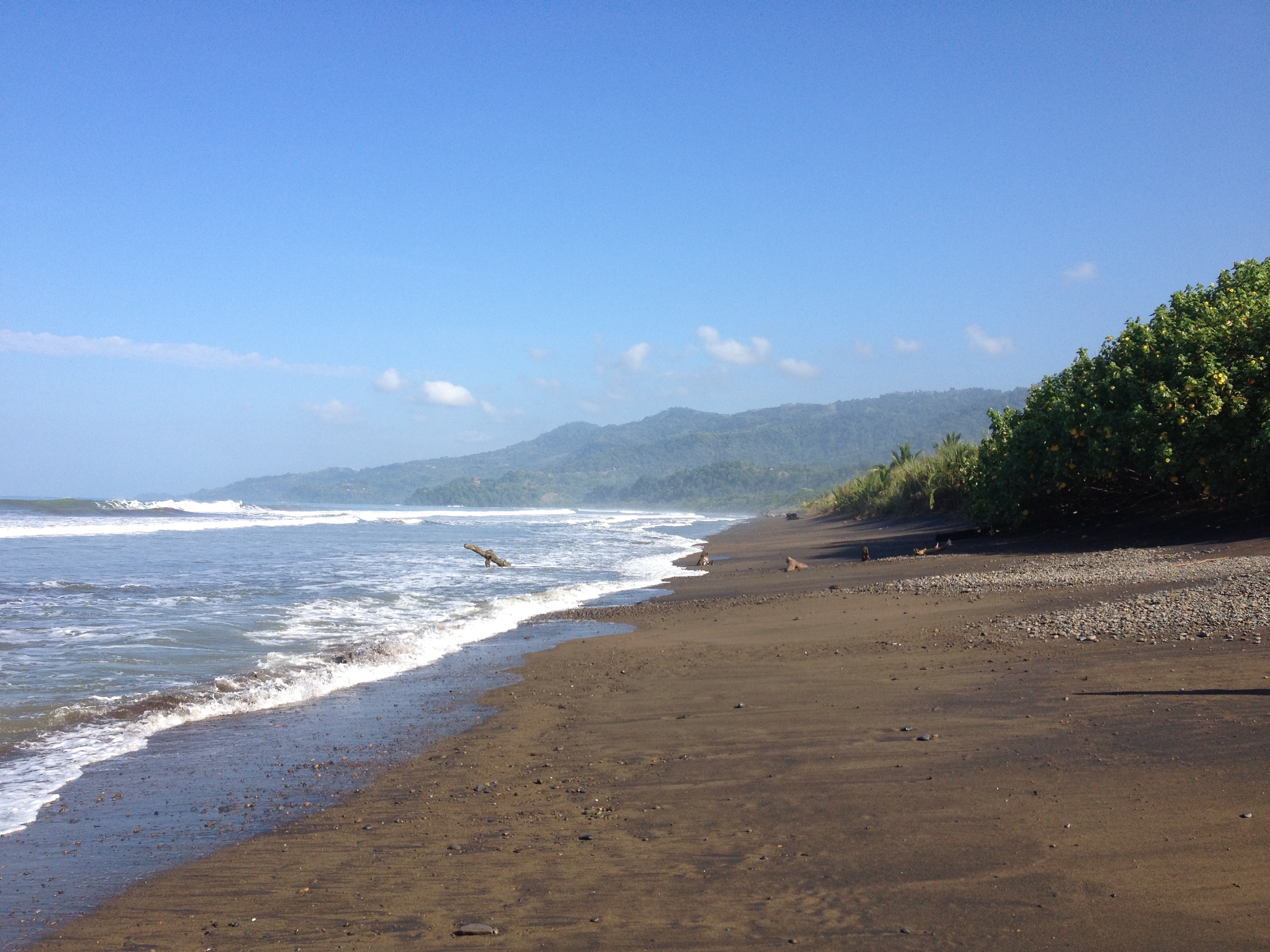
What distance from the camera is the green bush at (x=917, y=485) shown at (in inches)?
1240

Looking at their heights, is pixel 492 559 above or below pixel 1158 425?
below

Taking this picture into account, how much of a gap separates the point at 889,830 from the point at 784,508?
91.4 m

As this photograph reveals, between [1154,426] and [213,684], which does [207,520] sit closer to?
[213,684]

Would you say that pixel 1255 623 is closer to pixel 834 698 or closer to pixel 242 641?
Result: pixel 834 698

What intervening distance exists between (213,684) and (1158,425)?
17391 mm

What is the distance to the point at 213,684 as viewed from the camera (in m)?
8.83

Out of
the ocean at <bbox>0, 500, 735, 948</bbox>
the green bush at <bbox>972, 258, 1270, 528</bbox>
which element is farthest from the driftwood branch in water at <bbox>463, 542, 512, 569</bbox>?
the green bush at <bbox>972, 258, 1270, 528</bbox>

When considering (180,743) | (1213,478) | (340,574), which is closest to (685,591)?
(340,574)

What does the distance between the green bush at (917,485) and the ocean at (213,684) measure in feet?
42.9

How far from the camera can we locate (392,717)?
7.67 m

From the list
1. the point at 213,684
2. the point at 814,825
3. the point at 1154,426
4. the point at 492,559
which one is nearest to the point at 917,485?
the point at 1154,426

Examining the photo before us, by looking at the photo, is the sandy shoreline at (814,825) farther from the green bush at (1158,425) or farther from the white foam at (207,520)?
the white foam at (207,520)

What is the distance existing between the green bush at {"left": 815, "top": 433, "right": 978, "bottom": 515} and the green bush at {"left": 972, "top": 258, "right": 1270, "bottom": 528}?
4685 mm

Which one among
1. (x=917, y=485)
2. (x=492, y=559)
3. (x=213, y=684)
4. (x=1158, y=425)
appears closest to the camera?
(x=213, y=684)
